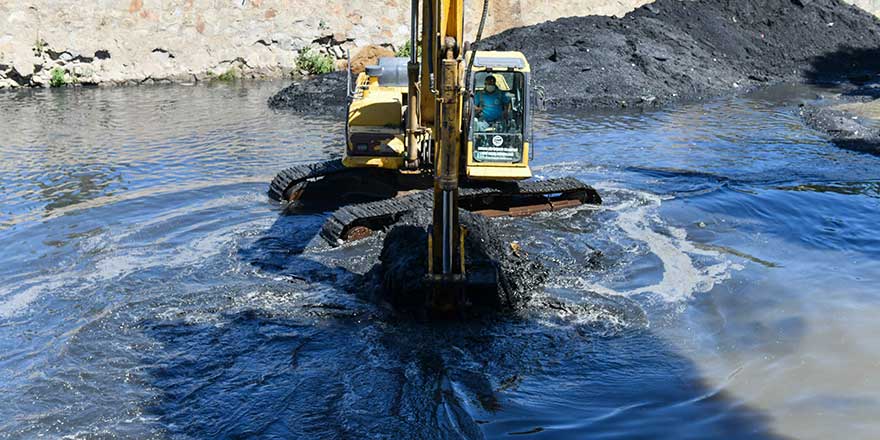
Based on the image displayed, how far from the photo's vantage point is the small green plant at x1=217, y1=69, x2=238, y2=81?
28.0 meters

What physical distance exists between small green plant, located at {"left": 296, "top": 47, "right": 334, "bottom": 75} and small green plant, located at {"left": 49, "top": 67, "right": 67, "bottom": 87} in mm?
7447

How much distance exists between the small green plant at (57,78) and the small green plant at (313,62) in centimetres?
745

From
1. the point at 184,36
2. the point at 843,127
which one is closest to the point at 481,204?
the point at 843,127

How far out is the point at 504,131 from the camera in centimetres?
1152

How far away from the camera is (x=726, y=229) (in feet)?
38.5

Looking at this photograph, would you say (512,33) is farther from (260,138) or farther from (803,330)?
(803,330)

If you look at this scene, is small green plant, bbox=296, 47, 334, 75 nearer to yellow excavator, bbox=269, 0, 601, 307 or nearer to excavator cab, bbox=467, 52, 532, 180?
yellow excavator, bbox=269, 0, 601, 307

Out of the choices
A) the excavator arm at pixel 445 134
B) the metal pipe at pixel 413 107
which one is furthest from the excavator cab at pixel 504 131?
the excavator arm at pixel 445 134

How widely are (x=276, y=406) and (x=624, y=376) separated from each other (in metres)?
2.96

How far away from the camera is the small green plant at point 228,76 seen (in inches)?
1101

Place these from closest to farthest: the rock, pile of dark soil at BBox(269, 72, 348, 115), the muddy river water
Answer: the muddy river water, pile of dark soil at BBox(269, 72, 348, 115), the rock

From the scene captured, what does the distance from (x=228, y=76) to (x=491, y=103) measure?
18401 millimetres

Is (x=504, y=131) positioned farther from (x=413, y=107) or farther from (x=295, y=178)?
(x=295, y=178)

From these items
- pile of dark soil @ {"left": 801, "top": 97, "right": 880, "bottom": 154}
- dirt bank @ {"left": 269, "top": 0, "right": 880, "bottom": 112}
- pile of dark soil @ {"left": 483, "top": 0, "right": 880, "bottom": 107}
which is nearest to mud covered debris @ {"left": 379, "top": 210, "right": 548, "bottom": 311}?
pile of dark soil @ {"left": 801, "top": 97, "right": 880, "bottom": 154}
